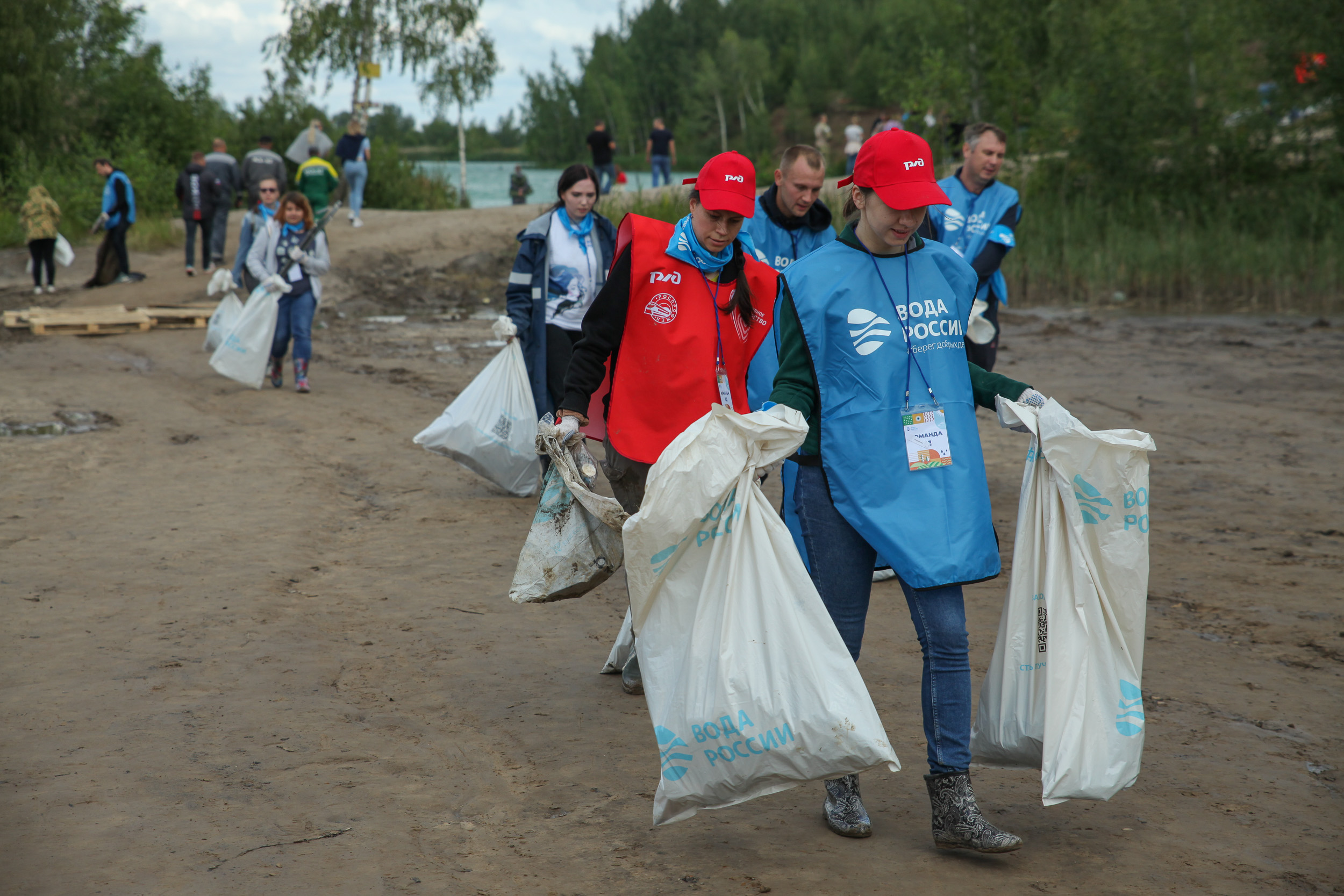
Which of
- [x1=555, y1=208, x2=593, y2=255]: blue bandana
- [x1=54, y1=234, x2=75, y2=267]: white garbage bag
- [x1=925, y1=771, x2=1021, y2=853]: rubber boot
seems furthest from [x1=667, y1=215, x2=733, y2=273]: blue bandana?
[x1=54, y1=234, x2=75, y2=267]: white garbage bag

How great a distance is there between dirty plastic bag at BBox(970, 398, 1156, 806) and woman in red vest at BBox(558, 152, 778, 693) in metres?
0.92

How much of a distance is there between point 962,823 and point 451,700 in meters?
1.89

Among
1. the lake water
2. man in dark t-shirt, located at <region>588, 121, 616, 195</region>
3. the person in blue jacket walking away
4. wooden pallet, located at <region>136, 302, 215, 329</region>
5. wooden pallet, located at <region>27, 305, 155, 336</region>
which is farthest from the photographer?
the lake water

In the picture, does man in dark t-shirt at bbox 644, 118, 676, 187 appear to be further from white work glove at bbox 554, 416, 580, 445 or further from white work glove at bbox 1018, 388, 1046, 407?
white work glove at bbox 1018, 388, 1046, 407

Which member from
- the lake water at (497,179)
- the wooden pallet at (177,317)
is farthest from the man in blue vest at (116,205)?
the lake water at (497,179)

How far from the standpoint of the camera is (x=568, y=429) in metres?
3.36

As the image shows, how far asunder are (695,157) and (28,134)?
47.8 metres

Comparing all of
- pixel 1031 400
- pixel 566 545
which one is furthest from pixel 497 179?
pixel 1031 400

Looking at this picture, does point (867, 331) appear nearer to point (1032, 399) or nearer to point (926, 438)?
point (926, 438)

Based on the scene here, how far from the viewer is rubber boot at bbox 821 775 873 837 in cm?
297

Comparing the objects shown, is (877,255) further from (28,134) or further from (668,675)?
(28,134)

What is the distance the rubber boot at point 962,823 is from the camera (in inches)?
110

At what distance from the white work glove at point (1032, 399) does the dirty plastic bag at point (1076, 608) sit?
26 mm

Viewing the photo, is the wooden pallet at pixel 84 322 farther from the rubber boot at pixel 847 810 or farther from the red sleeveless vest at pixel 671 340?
the rubber boot at pixel 847 810
